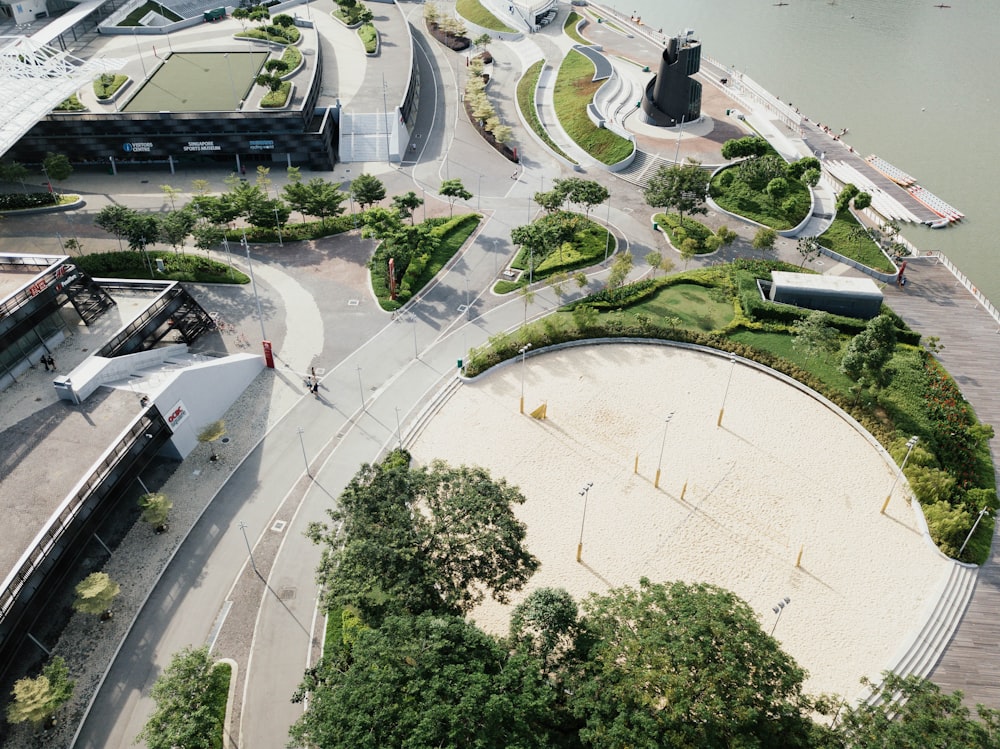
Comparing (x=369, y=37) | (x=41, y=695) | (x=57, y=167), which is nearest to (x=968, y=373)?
(x=41, y=695)

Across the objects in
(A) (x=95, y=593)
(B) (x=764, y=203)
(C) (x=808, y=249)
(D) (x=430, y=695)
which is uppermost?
(D) (x=430, y=695)

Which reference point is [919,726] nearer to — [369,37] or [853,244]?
[853,244]

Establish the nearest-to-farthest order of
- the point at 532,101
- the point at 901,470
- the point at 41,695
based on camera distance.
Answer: the point at 41,695, the point at 901,470, the point at 532,101

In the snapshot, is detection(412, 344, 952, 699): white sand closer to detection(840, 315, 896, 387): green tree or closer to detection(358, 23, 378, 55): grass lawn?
detection(840, 315, 896, 387): green tree

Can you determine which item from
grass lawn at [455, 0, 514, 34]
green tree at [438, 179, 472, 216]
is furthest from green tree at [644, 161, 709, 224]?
grass lawn at [455, 0, 514, 34]

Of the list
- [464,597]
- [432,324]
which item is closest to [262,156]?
[432,324]

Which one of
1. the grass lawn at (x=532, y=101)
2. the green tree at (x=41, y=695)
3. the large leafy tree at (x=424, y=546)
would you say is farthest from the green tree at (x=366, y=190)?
the green tree at (x=41, y=695)
